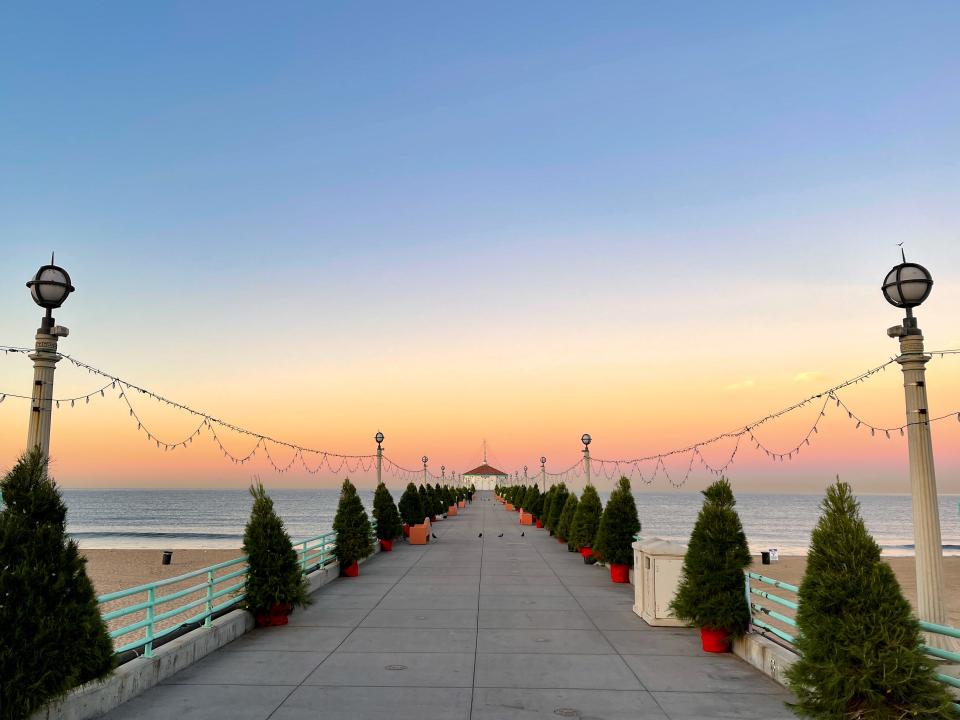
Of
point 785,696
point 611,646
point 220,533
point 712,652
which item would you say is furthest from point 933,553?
point 220,533

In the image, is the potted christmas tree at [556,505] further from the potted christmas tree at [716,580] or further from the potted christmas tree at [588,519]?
the potted christmas tree at [716,580]

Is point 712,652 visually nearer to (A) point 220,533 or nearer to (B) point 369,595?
(B) point 369,595

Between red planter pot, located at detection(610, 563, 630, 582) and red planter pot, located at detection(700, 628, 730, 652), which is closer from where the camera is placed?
red planter pot, located at detection(700, 628, 730, 652)

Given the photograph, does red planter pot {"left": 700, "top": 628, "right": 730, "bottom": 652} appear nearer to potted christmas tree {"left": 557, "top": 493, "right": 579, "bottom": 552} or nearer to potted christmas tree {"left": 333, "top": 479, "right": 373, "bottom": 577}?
potted christmas tree {"left": 333, "top": 479, "right": 373, "bottom": 577}

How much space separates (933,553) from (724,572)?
327cm

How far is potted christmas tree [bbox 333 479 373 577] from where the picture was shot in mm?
18672

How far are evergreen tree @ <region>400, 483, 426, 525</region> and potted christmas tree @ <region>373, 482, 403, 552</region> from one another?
13.8 feet

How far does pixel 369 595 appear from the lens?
15375mm

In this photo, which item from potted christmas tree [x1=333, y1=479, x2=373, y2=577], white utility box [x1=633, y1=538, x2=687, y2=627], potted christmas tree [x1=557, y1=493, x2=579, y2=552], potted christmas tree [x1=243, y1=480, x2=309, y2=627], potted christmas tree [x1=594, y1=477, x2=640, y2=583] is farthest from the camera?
potted christmas tree [x1=557, y1=493, x2=579, y2=552]

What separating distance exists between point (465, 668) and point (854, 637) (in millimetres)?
4804

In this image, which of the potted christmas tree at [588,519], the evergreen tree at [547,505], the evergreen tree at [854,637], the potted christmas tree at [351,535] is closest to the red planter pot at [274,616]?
the potted christmas tree at [351,535]

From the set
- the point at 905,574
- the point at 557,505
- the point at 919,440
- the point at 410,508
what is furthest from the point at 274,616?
the point at 905,574

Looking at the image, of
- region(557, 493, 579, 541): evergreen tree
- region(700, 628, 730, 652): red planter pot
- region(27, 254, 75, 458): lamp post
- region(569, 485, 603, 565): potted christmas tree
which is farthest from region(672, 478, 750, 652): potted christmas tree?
region(557, 493, 579, 541): evergreen tree

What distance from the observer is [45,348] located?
7453mm
